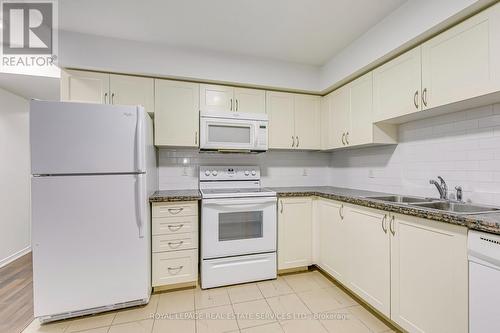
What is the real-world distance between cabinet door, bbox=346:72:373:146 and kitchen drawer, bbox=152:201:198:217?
5.90 feet

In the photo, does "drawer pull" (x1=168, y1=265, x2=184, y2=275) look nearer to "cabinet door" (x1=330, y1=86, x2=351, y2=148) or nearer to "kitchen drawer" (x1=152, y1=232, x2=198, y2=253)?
"kitchen drawer" (x1=152, y1=232, x2=198, y2=253)

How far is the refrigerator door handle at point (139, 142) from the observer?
186 cm

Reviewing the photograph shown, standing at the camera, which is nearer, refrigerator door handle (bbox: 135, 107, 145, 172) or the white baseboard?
refrigerator door handle (bbox: 135, 107, 145, 172)

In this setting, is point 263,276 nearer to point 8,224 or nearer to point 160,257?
point 160,257

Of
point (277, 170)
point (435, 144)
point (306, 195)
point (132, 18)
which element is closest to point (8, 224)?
point (132, 18)

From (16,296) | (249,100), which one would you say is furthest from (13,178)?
(249,100)

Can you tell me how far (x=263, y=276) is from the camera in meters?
2.39

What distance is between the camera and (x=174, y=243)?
2.19 metres

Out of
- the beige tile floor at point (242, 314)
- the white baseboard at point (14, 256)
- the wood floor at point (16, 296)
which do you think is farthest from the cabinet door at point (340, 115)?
the white baseboard at point (14, 256)

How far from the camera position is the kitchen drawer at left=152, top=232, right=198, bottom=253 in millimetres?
2139

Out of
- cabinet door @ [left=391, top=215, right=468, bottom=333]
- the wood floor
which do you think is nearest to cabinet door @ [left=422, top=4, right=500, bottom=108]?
cabinet door @ [left=391, top=215, right=468, bottom=333]

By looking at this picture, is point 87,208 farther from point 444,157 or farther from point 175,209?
point 444,157

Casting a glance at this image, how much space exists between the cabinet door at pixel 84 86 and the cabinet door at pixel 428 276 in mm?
2800

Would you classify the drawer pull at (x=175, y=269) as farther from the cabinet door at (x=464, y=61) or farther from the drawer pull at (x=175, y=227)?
the cabinet door at (x=464, y=61)
